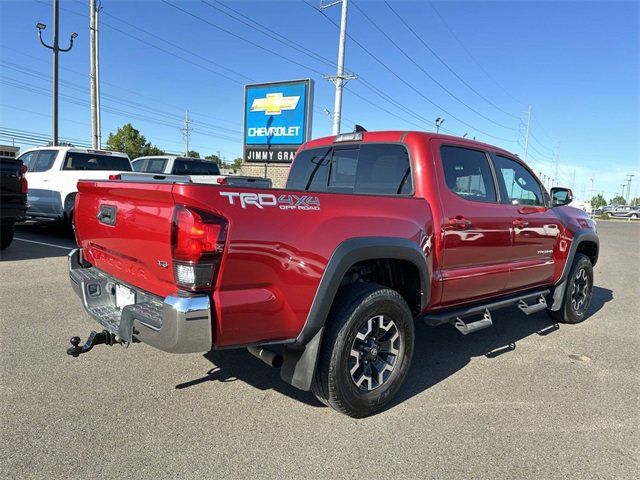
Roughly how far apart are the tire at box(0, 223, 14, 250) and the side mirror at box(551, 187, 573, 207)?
8740 millimetres

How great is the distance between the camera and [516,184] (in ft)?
15.5

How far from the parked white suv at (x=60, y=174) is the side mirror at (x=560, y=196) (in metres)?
8.55

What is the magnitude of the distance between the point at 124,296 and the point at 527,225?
12.3 ft

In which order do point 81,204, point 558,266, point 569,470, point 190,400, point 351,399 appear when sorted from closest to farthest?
point 569,470
point 351,399
point 190,400
point 81,204
point 558,266

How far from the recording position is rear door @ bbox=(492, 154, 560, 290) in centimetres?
442

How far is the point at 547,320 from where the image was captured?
5.79 metres

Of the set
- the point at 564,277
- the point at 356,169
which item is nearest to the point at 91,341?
the point at 356,169

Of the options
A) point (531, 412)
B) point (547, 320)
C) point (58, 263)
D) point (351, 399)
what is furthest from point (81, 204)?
point (547, 320)

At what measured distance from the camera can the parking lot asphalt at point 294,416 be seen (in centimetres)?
255

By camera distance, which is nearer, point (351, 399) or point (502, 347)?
point (351, 399)

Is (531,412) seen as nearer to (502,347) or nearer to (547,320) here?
(502,347)

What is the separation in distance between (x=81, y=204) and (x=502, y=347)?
4127 mm

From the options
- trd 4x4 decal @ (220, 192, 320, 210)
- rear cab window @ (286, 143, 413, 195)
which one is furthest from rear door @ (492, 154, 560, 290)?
trd 4x4 decal @ (220, 192, 320, 210)

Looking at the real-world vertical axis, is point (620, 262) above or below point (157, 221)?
below
